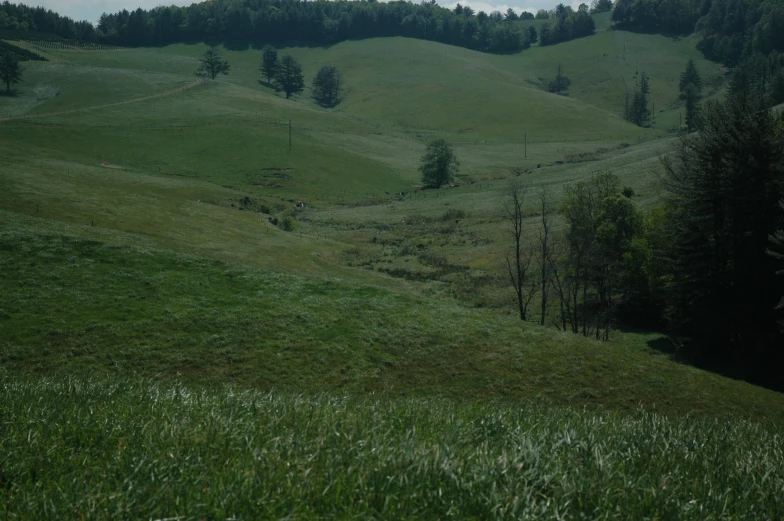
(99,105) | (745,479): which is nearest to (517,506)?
(745,479)

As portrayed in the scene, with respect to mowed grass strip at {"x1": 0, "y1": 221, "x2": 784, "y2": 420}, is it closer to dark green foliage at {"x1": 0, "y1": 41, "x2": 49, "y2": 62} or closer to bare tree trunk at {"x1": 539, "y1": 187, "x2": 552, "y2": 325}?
A: bare tree trunk at {"x1": 539, "y1": 187, "x2": 552, "y2": 325}

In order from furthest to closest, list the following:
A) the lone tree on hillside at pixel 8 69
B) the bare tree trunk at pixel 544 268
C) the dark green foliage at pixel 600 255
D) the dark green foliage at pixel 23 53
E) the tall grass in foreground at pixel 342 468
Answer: the dark green foliage at pixel 23 53 < the lone tree on hillside at pixel 8 69 < the dark green foliage at pixel 600 255 < the bare tree trunk at pixel 544 268 < the tall grass in foreground at pixel 342 468

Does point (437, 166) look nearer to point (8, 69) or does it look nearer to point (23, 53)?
point (8, 69)

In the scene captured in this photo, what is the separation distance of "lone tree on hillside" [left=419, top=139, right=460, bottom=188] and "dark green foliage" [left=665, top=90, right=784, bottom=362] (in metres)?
89.0

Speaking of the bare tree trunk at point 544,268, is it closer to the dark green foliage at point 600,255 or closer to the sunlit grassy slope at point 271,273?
the dark green foliage at point 600,255

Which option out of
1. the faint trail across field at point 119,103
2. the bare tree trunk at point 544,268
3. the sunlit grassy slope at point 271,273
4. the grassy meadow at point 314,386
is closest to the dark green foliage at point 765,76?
the sunlit grassy slope at point 271,273

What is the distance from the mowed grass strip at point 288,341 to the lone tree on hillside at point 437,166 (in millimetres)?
102181

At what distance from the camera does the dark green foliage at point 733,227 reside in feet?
136

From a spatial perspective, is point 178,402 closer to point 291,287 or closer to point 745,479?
point 745,479

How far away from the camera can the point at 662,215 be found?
61.3m

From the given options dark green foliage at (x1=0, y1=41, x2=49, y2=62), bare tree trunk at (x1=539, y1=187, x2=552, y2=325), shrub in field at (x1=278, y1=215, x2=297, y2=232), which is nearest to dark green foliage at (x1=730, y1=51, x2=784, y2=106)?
bare tree trunk at (x1=539, y1=187, x2=552, y2=325)

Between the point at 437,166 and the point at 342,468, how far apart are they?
5235 inches

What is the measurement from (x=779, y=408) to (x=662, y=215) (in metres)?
36.6

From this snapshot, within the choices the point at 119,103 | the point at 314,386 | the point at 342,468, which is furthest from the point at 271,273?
the point at 119,103
